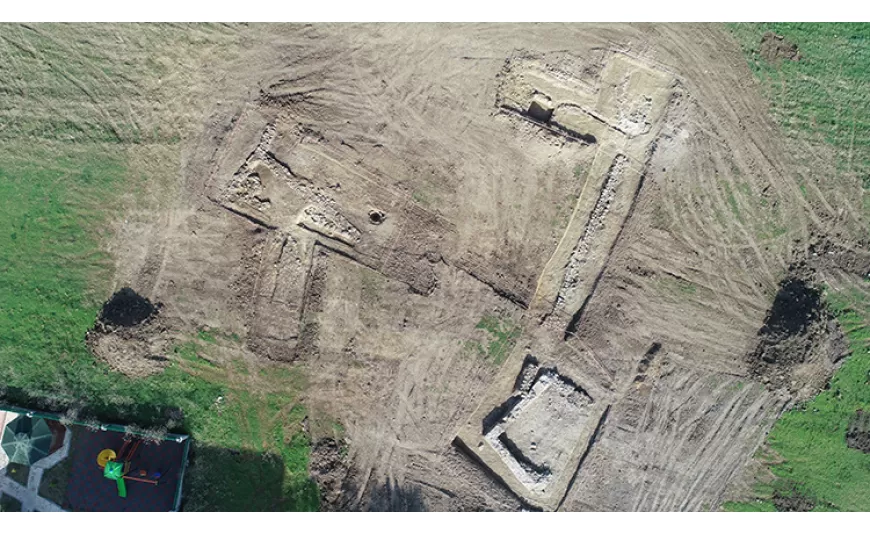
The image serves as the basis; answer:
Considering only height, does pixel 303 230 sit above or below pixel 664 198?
below

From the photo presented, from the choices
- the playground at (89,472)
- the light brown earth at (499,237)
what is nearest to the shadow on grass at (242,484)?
the playground at (89,472)

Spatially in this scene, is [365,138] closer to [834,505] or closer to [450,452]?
[450,452]

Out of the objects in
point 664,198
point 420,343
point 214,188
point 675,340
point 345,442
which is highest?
point 664,198

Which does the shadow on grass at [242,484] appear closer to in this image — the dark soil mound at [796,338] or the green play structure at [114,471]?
the green play structure at [114,471]

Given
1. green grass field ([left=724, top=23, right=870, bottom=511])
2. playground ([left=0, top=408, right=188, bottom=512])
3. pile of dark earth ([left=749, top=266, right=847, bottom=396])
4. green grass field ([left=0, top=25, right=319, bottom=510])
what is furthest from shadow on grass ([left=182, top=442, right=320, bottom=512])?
pile of dark earth ([left=749, top=266, right=847, bottom=396])

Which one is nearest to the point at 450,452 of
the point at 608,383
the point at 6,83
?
the point at 608,383
